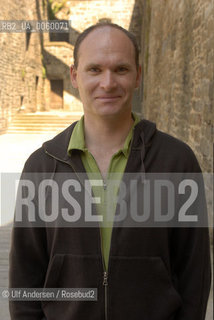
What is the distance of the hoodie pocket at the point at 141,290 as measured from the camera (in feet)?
4.22

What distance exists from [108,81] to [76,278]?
66cm

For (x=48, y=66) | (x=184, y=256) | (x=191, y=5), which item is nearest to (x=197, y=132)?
(x=191, y=5)

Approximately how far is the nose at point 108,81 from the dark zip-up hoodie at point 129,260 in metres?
0.20

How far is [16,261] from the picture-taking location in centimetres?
138

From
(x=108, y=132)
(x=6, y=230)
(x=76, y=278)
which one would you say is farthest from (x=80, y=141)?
(x=6, y=230)

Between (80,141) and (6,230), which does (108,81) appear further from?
(6,230)

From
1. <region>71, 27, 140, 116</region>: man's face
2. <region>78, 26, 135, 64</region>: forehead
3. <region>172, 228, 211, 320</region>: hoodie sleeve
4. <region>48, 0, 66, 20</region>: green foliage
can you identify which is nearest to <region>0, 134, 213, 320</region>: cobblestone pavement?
<region>172, 228, 211, 320</region>: hoodie sleeve

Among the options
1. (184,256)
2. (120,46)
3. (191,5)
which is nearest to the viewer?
(120,46)

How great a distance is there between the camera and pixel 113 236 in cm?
126

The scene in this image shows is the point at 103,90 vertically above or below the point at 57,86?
below

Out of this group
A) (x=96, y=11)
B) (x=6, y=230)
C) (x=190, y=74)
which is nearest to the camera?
(x=6, y=230)

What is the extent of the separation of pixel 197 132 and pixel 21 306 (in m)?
3.40

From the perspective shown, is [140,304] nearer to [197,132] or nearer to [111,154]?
[111,154]

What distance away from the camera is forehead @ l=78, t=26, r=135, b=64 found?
1.26 metres
